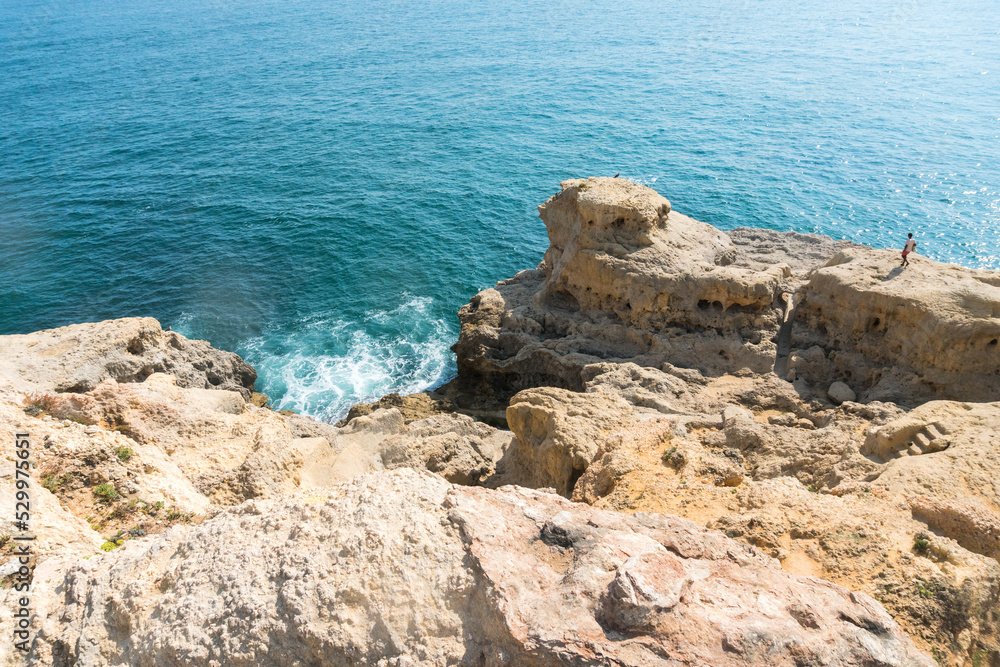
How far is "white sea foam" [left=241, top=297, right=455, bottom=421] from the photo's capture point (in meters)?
33.4

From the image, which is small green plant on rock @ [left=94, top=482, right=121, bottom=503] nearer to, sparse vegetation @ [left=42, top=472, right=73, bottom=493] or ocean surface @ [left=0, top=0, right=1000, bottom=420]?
sparse vegetation @ [left=42, top=472, right=73, bottom=493]

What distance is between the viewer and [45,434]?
14.8 metres

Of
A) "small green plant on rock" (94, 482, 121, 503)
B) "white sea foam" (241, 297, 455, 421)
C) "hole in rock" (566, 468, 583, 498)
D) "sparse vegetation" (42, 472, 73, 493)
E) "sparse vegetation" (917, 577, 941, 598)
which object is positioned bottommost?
"white sea foam" (241, 297, 455, 421)

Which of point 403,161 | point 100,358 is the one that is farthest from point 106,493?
point 403,161

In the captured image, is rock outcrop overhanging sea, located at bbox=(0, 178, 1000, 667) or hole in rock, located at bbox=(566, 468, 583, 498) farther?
hole in rock, located at bbox=(566, 468, 583, 498)

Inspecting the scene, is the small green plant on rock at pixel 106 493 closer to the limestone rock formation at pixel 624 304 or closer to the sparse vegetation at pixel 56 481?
the sparse vegetation at pixel 56 481

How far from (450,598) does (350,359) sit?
27.9 meters

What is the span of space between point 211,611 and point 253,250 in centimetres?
3877

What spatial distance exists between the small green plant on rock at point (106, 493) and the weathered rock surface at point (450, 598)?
322cm

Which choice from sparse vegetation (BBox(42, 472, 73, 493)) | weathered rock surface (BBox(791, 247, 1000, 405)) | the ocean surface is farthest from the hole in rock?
the ocean surface

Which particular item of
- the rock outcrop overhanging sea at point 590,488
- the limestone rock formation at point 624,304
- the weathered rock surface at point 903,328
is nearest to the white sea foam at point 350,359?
the rock outcrop overhanging sea at point 590,488

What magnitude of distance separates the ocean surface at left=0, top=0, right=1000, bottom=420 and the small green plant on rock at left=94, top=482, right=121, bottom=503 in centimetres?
1864

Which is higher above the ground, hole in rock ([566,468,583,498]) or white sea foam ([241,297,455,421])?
hole in rock ([566,468,583,498])

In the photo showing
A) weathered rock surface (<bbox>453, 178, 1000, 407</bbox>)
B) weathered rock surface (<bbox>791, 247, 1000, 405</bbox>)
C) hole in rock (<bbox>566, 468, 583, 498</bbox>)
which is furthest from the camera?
weathered rock surface (<bbox>453, 178, 1000, 407</bbox>)
